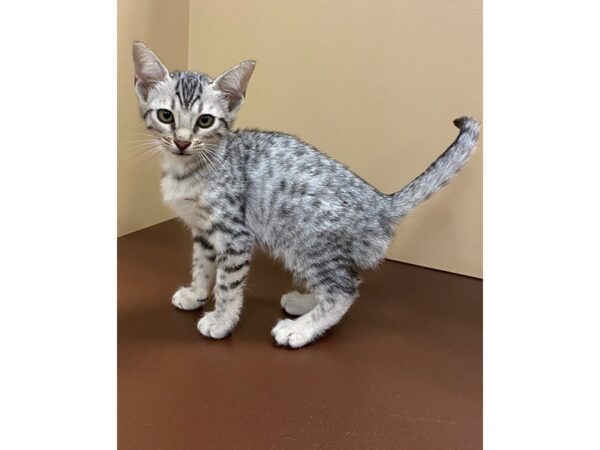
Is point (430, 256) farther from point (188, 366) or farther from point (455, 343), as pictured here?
point (188, 366)

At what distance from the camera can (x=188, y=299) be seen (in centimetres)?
138

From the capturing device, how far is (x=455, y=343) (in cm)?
126

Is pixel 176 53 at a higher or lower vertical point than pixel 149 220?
higher

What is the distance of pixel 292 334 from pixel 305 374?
0.13m

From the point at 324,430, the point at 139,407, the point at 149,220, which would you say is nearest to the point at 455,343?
the point at 324,430

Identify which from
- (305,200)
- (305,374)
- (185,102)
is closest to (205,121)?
(185,102)

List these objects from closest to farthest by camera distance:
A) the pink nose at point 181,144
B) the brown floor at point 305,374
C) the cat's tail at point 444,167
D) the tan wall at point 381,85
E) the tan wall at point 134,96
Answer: the brown floor at point 305,374
the pink nose at point 181,144
the cat's tail at point 444,167
the tan wall at point 381,85
the tan wall at point 134,96

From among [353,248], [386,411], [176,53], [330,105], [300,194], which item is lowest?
[386,411]

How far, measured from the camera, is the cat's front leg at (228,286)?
1.25 m

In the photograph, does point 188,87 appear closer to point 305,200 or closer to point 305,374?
point 305,200

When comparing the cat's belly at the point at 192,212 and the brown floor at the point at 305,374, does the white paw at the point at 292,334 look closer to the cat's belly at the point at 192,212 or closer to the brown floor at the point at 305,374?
the brown floor at the point at 305,374

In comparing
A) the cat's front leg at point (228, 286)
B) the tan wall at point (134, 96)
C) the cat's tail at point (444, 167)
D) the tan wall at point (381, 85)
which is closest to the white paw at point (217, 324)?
the cat's front leg at point (228, 286)

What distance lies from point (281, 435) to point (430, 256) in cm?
91

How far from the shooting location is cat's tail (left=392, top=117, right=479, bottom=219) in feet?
4.44
